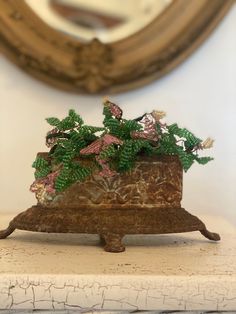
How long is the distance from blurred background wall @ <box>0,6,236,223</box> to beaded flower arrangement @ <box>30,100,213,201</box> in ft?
1.20

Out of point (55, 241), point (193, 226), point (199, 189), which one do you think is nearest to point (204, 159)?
point (193, 226)

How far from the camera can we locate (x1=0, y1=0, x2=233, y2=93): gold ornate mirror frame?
3.05 feet

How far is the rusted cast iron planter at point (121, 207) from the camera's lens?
1.81 feet

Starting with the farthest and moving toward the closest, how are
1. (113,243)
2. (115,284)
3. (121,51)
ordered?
(121,51), (113,243), (115,284)

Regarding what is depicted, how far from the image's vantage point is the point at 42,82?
952mm

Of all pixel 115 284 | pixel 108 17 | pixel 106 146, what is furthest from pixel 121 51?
pixel 115 284

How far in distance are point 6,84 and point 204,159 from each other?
0.48 meters

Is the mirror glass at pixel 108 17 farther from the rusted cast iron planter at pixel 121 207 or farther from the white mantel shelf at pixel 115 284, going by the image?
the white mantel shelf at pixel 115 284

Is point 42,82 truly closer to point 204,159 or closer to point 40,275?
point 204,159

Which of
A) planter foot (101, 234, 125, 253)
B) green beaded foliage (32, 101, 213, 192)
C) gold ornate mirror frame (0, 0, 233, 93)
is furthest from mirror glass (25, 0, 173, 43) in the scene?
planter foot (101, 234, 125, 253)

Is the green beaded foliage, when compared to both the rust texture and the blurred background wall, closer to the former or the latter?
the rust texture

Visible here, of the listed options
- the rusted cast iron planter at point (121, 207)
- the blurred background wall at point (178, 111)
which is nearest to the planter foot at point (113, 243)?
the rusted cast iron planter at point (121, 207)

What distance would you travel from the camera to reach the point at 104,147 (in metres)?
0.55

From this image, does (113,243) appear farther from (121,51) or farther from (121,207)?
(121,51)
